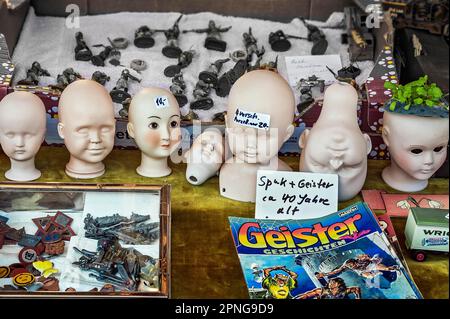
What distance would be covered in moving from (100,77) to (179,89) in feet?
1.19

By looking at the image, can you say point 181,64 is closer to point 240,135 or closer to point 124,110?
point 124,110

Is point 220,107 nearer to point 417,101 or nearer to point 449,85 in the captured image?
point 417,101

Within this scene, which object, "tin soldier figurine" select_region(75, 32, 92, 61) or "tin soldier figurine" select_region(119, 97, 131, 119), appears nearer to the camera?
"tin soldier figurine" select_region(119, 97, 131, 119)

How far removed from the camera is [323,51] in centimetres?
346

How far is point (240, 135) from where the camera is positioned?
238 cm

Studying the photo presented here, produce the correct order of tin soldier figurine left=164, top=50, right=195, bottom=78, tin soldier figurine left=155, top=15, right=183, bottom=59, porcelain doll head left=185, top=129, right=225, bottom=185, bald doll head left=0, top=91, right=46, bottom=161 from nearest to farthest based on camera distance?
bald doll head left=0, top=91, right=46, bottom=161 < porcelain doll head left=185, top=129, right=225, bottom=185 < tin soldier figurine left=164, top=50, right=195, bottom=78 < tin soldier figurine left=155, top=15, right=183, bottom=59

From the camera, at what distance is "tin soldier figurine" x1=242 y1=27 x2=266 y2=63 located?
343cm

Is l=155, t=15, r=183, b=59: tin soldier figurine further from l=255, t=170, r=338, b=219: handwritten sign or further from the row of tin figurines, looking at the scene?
l=255, t=170, r=338, b=219: handwritten sign

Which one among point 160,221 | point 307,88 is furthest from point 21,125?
point 307,88

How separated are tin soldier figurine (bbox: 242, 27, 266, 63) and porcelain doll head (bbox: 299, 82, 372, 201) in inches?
Answer: 41.7

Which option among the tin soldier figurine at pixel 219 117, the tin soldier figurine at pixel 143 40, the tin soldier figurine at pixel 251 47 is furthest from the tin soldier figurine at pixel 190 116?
the tin soldier figurine at pixel 143 40

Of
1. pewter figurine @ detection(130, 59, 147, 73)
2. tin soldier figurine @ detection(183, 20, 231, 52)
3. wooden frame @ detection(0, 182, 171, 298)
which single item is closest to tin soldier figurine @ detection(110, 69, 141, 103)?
pewter figurine @ detection(130, 59, 147, 73)

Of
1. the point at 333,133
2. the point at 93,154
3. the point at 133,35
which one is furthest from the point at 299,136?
the point at 133,35
